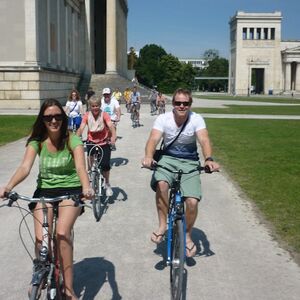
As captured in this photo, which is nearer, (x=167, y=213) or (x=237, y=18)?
(x=167, y=213)

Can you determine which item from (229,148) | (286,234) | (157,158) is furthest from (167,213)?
(229,148)

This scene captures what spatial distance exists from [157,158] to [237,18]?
130m

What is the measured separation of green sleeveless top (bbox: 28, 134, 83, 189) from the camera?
4363mm

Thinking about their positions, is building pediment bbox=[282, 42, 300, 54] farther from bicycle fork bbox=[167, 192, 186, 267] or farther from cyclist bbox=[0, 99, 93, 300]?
cyclist bbox=[0, 99, 93, 300]

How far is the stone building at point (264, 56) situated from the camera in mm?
125375

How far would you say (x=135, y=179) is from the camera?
→ 36.0 feet

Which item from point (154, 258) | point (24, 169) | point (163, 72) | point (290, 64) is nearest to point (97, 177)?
point (154, 258)

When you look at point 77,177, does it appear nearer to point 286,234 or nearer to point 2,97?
point 286,234

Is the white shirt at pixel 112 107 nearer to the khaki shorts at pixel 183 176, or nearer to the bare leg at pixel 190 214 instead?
the khaki shorts at pixel 183 176

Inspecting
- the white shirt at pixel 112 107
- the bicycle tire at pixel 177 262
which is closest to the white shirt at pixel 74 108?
the white shirt at pixel 112 107

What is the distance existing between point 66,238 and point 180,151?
1954mm

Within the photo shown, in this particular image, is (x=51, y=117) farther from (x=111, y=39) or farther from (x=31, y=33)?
(x=111, y=39)

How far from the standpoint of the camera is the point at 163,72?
127 m

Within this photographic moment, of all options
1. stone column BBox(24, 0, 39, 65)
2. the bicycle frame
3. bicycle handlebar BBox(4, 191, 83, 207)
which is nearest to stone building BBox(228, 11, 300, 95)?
stone column BBox(24, 0, 39, 65)
